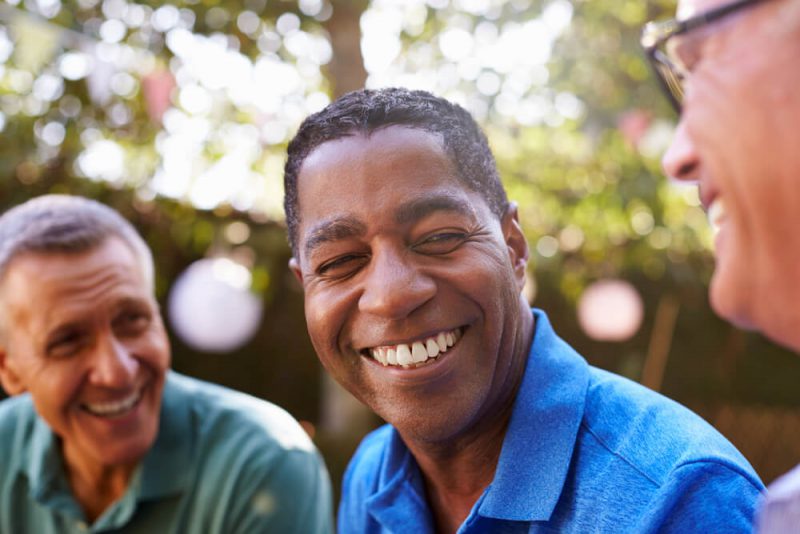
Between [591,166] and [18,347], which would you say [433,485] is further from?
[591,166]

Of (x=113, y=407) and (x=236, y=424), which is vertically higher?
(x=113, y=407)

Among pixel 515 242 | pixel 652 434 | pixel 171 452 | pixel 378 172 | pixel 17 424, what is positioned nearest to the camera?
pixel 652 434

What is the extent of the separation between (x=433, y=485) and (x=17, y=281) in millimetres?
1584

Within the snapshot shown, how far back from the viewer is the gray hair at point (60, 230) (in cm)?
264

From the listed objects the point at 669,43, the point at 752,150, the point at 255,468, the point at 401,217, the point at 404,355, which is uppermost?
the point at 669,43

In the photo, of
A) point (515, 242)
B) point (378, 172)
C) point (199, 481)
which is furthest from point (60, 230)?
point (515, 242)

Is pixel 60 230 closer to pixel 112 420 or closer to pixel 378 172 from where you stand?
pixel 112 420

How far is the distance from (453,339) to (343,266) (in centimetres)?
29

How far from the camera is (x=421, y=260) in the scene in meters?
1.64

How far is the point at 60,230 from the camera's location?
267 cm

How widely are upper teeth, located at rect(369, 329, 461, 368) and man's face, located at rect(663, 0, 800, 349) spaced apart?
66cm

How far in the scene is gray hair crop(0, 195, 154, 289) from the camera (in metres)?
2.64

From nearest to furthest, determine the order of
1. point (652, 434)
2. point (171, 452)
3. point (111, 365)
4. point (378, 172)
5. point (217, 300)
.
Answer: point (652, 434) < point (378, 172) < point (111, 365) < point (171, 452) < point (217, 300)

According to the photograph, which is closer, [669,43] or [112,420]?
[669,43]
